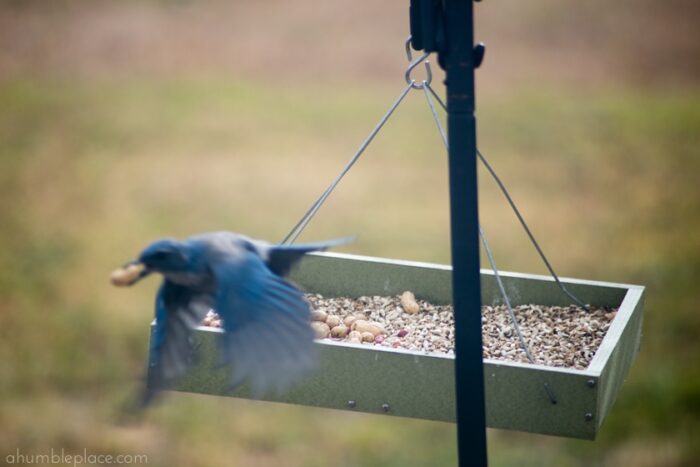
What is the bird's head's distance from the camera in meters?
1.96

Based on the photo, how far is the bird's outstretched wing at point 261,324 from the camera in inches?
80.0

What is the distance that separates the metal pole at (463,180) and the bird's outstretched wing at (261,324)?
287 mm

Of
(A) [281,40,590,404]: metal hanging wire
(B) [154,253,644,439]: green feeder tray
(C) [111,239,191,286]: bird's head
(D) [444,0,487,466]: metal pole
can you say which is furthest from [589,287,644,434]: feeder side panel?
(C) [111,239,191,286]: bird's head

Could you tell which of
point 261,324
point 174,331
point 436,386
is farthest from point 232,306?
point 436,386

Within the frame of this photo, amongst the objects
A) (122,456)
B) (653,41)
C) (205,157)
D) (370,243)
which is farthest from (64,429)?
(653,41)

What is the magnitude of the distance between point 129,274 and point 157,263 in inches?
4.5

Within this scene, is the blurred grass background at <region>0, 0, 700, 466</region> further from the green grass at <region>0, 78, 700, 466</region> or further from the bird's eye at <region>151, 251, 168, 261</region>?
the bird's eye at <region>151, 251, 168, 261</region>

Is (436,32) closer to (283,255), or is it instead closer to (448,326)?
(283,255)

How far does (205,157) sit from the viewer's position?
779cm

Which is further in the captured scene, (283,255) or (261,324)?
(283,255)

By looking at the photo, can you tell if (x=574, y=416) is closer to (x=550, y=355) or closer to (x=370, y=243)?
(x=550, y=355)

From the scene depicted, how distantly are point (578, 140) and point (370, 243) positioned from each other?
1.86m

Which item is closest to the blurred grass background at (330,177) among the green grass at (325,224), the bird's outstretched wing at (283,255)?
the green grass at (325,224)

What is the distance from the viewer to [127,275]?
1.96 metres
